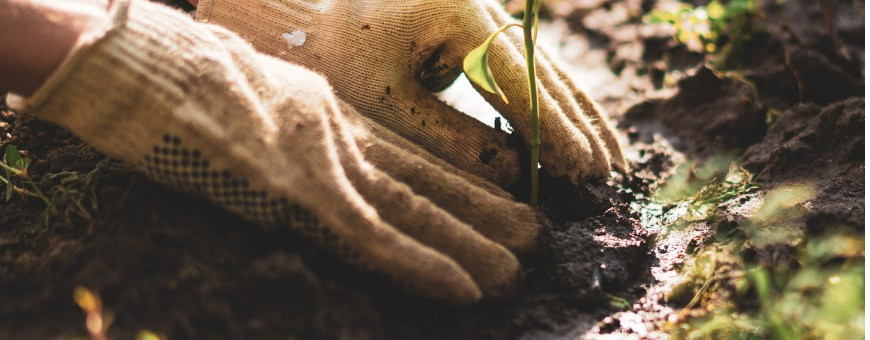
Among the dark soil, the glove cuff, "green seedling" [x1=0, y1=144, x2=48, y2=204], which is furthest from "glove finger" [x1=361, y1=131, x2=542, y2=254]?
"green seedling" [x1=0, y1=144, x2=48, y2=204]

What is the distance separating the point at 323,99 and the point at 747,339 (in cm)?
95

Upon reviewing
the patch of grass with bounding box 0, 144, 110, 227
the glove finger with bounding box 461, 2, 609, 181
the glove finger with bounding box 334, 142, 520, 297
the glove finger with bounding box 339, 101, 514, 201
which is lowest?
the patch of grass with bounding box 0, 144, 110, 227

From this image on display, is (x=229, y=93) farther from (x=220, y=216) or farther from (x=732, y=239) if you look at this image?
(x=732, y=239)

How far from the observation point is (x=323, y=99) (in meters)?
1.36

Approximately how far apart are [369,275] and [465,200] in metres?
0.30

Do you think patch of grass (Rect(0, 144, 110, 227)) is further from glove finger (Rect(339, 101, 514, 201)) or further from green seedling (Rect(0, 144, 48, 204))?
glove finger (Rect(339, 101, 514, 201))

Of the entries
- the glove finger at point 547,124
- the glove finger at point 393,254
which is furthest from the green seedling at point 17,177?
the glove finger at point 547,124

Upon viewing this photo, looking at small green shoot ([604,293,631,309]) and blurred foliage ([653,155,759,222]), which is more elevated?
blurred foliage ([653,155,759,222])

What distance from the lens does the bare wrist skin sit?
3.88 feet

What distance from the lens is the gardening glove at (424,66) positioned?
5.56ft

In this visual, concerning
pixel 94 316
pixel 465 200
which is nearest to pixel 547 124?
pixel 465 200

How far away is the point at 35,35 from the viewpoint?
1.18 metres

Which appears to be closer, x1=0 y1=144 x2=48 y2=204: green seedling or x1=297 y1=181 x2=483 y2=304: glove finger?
x1=297 y1=181 x2=483 y2=304: glove finger

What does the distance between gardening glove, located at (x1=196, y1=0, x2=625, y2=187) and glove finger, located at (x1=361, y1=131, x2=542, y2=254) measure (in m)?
0.26
